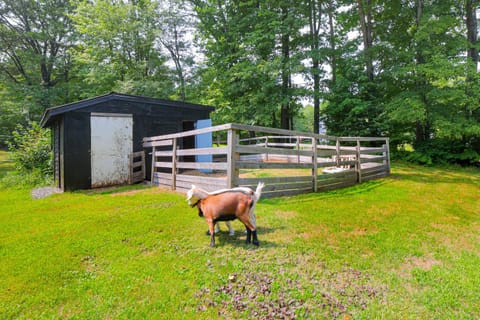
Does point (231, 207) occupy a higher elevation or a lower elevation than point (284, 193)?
higher

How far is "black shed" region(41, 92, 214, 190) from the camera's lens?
7027 millimetres

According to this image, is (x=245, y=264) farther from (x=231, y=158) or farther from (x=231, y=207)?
(x=231, y=158)

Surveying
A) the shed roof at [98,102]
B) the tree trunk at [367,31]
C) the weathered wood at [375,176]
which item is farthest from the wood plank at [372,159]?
the tree trunk at [367,31]

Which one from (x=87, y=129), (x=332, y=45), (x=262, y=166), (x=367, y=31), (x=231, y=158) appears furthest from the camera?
(x=332, y=45)

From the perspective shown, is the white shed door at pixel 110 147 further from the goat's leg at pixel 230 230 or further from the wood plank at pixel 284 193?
the goat's leg at pixel 230 230

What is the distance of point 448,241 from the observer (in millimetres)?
3318

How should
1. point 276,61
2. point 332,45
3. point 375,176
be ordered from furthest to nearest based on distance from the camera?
1. point 332,45
2. point 276,61
3. point 375,176

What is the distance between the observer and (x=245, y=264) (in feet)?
8.70

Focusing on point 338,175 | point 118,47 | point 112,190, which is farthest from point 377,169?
point 118,47

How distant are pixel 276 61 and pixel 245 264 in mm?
12922

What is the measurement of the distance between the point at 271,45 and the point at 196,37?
5832 mm

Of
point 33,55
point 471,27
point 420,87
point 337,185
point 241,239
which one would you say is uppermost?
point 33,55

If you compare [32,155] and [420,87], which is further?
[420,87]

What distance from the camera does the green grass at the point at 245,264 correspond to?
2.02 m
